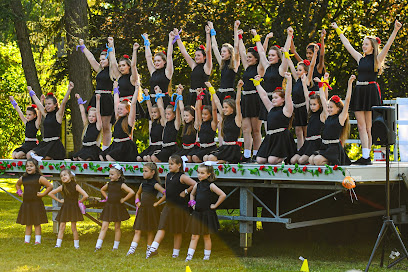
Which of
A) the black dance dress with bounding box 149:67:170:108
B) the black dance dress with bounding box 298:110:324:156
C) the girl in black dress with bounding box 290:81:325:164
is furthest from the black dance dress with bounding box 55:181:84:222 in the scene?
the black dance dress with bounding box 298:110:324:156

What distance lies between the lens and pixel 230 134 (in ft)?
34.4

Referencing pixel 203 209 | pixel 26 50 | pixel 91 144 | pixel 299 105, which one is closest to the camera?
pixel 203 209

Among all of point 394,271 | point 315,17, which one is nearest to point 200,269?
point 394,271

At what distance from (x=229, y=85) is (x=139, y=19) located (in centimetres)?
630

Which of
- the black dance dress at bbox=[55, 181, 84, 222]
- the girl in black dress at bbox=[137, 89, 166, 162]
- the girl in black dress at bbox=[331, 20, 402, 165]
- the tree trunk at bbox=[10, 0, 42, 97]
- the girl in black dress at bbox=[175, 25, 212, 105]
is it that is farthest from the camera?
the tree trunk at bbox=[10, 0, 42, 97]

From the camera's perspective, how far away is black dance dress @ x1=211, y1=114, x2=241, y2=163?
10.4 meters

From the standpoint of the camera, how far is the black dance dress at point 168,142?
11273mm

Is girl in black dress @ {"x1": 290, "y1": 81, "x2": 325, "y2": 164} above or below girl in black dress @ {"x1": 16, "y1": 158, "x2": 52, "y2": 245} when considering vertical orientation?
above

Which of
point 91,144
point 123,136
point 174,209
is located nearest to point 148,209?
point 174,209

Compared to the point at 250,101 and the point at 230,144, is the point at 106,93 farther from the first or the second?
the point at 230,144

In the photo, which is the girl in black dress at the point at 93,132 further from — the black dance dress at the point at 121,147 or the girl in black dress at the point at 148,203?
the girl in black dress at the point at 148,203

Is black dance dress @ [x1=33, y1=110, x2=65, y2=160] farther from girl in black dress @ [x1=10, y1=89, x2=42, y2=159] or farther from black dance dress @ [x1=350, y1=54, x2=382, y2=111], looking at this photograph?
black dance dress @ [x1=350, y1=54, x2=382, y2=111]

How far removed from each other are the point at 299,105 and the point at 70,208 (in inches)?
150

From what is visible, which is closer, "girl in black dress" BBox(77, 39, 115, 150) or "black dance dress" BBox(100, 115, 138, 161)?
"black dance dress" BBox(100, 115, 138, 161)
